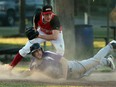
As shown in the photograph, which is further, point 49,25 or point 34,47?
point 49,25

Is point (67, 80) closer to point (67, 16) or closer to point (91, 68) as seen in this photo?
point (91, 68)

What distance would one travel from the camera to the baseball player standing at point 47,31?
29.9ft

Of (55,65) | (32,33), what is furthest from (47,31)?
(55,65)

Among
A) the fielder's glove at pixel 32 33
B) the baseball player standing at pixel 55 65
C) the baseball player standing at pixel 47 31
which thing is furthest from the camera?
the baseball player standing at pixel 47 31

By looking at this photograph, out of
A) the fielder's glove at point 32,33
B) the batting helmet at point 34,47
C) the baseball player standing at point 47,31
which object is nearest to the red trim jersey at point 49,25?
the baseball player standing at point 47,31

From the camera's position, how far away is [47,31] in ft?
30.7

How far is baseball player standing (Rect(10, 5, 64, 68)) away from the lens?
9.12m

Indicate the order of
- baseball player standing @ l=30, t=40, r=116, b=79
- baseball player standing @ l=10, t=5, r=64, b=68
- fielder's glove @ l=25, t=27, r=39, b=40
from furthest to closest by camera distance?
baseball player standing @ l=10, t=5, r=64, b=68 → fielder's glove @ l=25, t=27, r=39, b=40 → baseball player standing @ l=30, t=40, r=116, b=79

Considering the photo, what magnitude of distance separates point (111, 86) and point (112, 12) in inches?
396

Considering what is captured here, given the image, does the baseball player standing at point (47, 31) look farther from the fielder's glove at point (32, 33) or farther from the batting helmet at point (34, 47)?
the batting helmet at point (34, 47)

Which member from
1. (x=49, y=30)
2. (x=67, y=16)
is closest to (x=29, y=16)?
(x=67, y=16)

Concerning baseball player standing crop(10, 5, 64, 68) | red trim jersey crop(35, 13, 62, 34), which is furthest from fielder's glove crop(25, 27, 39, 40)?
red trim jersey crop(35, 13, 62, 34)

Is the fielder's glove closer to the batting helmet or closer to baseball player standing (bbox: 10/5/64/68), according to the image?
baseball player standing (bbox: 10/5/64/68)

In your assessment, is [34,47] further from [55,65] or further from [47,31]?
[47,31]
